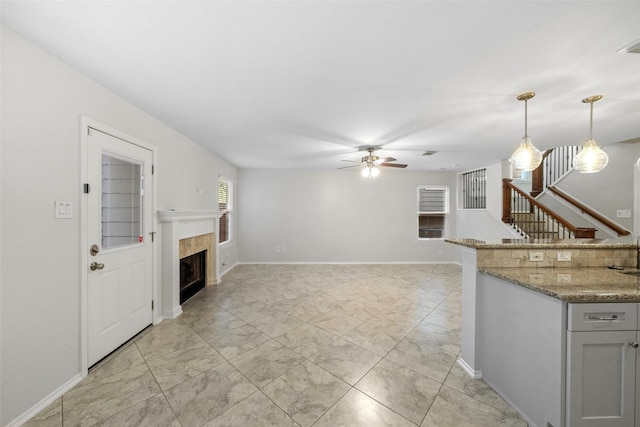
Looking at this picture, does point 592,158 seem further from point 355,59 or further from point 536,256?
point 355,59

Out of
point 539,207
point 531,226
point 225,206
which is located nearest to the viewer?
point 539,207

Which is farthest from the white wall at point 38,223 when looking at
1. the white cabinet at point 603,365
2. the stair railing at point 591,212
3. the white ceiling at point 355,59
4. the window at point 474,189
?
the stair railing at point 591,212

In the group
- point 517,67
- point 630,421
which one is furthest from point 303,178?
point 630,421

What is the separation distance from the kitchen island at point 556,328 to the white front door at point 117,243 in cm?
322

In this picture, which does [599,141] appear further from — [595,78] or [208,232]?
[208,232]

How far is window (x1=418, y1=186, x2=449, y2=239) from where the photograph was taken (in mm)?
6582

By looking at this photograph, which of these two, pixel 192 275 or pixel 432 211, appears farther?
pixel 432 211

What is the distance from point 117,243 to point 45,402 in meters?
1.24

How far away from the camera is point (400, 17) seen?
133 cm

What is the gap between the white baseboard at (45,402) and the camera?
60.0 inches

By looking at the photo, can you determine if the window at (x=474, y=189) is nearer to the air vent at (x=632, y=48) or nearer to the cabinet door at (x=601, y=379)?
the air vent at (x=632, y=48)

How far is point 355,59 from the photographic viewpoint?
171 centimetres

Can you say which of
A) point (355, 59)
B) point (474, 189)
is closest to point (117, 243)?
point (355, 59)

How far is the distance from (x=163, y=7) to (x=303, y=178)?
16.5 ft
